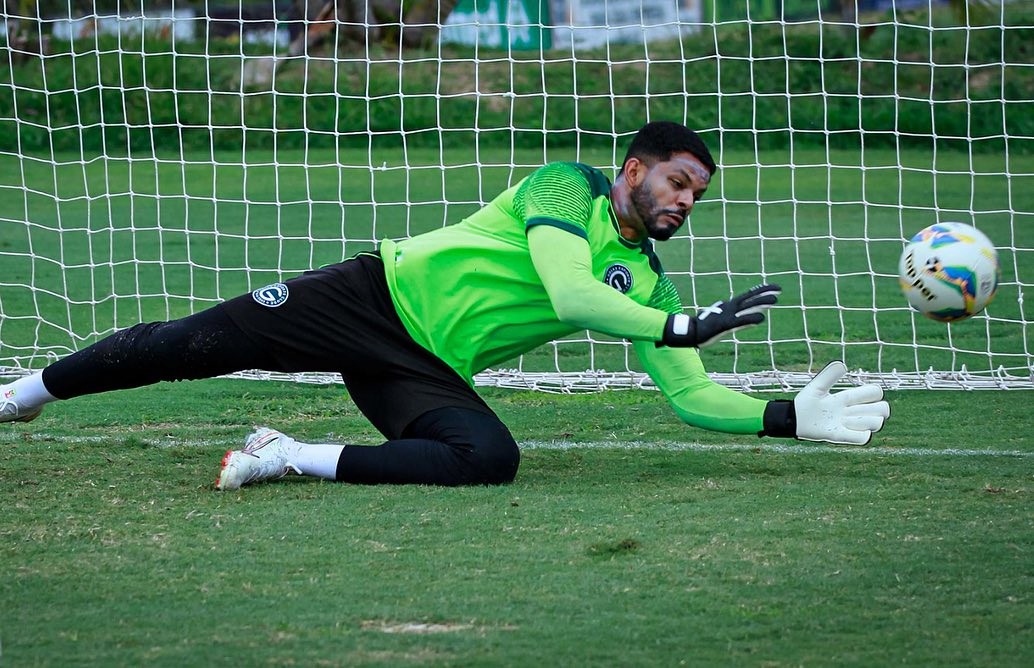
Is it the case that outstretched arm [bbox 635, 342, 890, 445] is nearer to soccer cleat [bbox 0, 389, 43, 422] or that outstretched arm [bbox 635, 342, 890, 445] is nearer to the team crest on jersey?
the team crest on jersey

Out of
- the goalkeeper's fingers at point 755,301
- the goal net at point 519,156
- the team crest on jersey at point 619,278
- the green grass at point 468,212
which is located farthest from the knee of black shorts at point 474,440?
the green grass at point 468,212

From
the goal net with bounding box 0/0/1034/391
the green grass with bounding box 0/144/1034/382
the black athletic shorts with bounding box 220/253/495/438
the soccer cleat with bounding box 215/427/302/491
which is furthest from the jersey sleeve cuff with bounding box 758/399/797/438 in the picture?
the green grass with bounding box 0/144/1034/382

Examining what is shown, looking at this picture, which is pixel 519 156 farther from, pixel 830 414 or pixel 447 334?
pixel 830 414

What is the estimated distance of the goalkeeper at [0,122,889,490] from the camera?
493 centimetres

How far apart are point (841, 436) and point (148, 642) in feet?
8.92

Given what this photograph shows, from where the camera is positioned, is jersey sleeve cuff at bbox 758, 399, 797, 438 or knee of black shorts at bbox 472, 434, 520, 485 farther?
jersey sleeve cuff at bbox 758, 399, 797, 438

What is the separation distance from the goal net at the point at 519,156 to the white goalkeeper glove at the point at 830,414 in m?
2.17

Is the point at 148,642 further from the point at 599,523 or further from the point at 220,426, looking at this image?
the point at 220,426

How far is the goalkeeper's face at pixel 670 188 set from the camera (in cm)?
494

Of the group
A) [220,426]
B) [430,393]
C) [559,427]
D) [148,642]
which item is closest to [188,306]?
[220,426]

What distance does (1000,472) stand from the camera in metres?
5.20

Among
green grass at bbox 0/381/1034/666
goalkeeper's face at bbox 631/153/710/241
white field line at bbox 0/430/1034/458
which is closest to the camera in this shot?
green grass at bbox 0/381/1034/666

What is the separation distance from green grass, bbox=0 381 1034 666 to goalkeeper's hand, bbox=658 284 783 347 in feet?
1.80

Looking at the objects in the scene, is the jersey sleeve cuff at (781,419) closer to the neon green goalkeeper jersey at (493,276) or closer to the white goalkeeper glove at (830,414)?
the white goalkeeper glove at (830,414)
